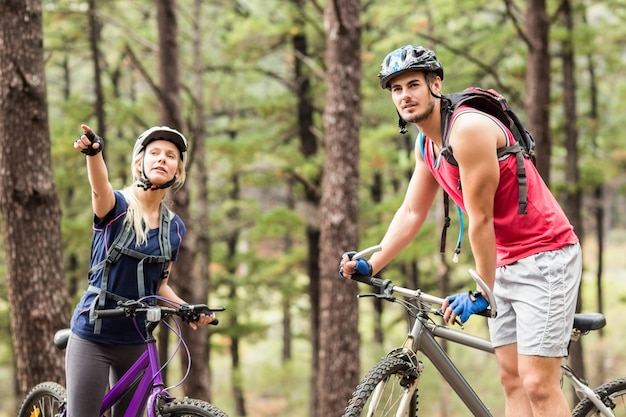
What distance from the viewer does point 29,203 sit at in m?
5.57

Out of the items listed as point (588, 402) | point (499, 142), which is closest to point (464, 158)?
point (499, 142)

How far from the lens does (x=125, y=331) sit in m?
3.69

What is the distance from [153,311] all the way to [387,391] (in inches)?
46.3

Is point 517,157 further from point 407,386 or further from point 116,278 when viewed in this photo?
point 116,278

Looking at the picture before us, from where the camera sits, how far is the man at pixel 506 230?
3.16 metres

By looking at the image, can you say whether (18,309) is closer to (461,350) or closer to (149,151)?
(149,151)

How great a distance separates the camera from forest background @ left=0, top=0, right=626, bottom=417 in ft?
29.5

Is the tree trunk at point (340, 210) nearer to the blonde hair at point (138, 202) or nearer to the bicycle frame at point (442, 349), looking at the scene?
the blonde hair at point (138, 202)

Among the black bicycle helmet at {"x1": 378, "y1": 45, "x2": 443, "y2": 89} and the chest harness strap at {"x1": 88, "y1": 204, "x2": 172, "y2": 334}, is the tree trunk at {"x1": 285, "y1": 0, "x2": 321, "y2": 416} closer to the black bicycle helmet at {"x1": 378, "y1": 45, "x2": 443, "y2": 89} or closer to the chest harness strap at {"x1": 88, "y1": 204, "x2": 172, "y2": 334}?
the chest harness strap at {"x1": 88, "y1": 204, "x2": 172, "y2": 334}

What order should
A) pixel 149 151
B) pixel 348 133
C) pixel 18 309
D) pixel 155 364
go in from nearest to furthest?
pixel 155 364, pixel 149 151, pixel 18 309, pixel 348 133

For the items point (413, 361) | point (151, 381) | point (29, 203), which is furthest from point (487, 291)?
point (29, 203)

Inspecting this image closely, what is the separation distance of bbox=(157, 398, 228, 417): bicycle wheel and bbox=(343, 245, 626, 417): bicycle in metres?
0.64

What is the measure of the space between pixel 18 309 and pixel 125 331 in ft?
7.94

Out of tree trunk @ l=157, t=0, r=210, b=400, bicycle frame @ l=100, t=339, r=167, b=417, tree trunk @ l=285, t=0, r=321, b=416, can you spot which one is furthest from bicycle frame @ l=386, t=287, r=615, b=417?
tree trunk @ l=285, t=0, r=321, b=416
